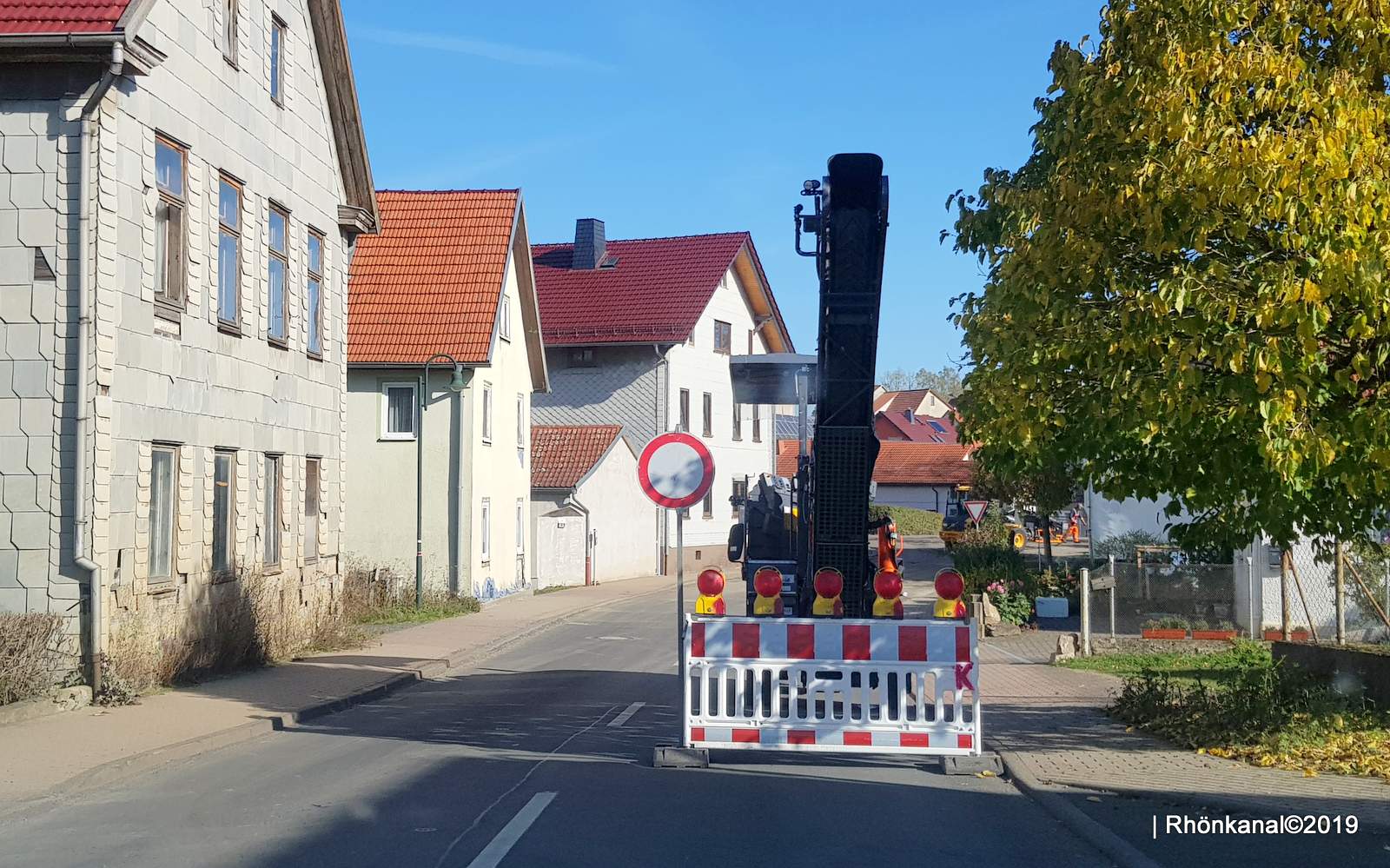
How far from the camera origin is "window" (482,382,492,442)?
3030cm

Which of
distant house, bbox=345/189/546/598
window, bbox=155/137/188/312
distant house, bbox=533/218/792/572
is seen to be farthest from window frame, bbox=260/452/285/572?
distant house, bbox=533/218/792/572

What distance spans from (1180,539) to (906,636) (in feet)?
8.49

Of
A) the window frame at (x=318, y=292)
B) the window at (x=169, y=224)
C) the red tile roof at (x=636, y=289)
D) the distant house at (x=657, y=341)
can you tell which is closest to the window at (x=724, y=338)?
the distant house at (x=657, y=341)

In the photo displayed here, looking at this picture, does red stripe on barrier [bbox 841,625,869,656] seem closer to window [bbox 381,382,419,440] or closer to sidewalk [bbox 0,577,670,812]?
sidewalk [bbox 0,577,670,812]

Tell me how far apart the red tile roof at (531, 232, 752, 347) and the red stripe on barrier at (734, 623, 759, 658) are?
33002 mm

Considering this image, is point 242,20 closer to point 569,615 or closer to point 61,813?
point 61,813

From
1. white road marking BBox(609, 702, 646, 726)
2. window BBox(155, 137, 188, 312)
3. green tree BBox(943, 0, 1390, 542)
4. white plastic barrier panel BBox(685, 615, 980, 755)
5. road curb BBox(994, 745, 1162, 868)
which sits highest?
window BBox(155, 137, 188, 312)

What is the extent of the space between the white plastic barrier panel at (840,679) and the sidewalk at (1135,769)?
2.38ft

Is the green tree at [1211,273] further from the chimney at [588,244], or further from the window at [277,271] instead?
the chimney at [588,244]

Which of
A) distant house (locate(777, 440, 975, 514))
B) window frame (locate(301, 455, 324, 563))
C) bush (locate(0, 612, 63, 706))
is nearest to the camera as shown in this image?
bush (locate(0, 612, 63, 706))

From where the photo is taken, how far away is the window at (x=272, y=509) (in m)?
18.8

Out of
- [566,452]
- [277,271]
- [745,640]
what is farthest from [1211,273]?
[566,452]

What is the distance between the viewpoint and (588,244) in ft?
158

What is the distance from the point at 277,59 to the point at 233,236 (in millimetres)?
3374
